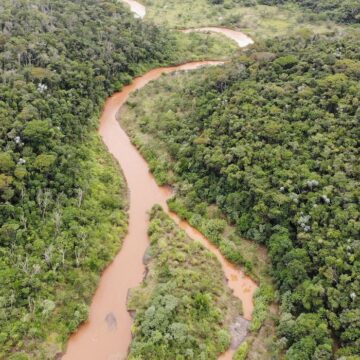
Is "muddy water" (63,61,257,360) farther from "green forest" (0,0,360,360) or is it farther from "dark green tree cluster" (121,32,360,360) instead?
"dark green tree cluster" (121,32,360,360)

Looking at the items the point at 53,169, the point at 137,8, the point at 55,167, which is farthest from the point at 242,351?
the point at 137,8

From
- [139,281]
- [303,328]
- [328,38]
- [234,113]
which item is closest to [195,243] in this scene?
[139,281]

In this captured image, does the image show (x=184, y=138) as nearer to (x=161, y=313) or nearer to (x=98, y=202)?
(x=98, y=202)

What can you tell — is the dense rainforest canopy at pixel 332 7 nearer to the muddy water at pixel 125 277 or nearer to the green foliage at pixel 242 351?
the muddy water at pixel 125 277

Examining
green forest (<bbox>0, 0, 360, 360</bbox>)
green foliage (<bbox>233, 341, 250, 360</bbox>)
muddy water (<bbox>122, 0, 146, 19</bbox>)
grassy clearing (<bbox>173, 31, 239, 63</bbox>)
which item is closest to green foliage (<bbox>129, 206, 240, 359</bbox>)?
green forest (<bbox>0, 0, 360, 360</bbox>)

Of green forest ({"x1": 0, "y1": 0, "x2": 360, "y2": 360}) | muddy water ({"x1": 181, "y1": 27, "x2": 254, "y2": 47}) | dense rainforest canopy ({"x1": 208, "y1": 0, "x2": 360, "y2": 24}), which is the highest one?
dense rainforest canopy ({"x1": 208, "y1": 0, "x2": 360, "y2": 24})

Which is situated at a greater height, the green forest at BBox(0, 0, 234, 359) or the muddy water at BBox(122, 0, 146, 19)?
the muddy water at BBox(122, 0, 146, 19)

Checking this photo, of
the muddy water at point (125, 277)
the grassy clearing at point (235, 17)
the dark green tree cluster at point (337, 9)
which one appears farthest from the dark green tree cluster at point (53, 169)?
the dark green tree cluster at point (337, 9)
